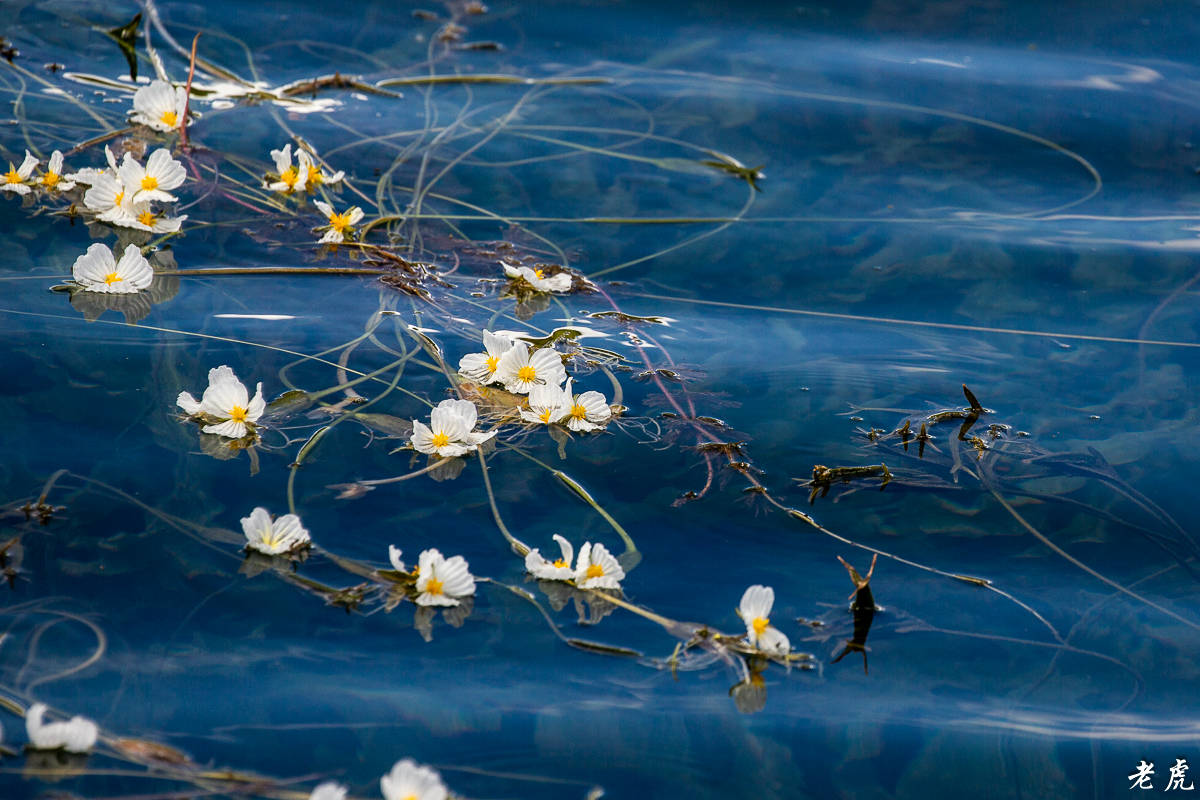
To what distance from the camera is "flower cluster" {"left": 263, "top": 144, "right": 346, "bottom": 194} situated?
2.07m

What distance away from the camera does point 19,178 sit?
1.95 metres

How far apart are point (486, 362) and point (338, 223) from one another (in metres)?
0.53

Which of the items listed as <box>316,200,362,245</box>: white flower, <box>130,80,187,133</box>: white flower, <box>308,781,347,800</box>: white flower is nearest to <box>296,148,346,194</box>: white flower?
<box>316,200,362,245</box>: white flower

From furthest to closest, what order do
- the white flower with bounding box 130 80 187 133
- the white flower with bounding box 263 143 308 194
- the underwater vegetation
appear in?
the white flower with bounding box 130 80 187 133
the white flower with bounding box 263 143 308 194
the underwater vegetation

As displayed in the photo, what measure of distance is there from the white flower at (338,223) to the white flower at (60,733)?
1.10 metres

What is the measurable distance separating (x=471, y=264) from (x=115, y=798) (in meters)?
1.19

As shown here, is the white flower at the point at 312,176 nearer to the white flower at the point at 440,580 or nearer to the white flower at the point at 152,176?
the white flower at the point at 152,176

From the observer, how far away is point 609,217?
215cm

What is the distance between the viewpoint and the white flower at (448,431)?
1.49 meters

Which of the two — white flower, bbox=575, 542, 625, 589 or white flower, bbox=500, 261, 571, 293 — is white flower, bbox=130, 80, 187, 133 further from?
white flower, bbox=575, 542, 625, 589

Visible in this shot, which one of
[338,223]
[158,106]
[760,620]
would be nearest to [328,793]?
[760,620]

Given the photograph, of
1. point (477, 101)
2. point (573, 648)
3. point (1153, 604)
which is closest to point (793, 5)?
point (477, 101)

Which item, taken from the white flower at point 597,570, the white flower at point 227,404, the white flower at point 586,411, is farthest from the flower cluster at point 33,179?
the white flower at point 597,570

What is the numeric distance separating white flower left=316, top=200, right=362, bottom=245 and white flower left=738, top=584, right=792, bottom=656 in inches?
44.7
